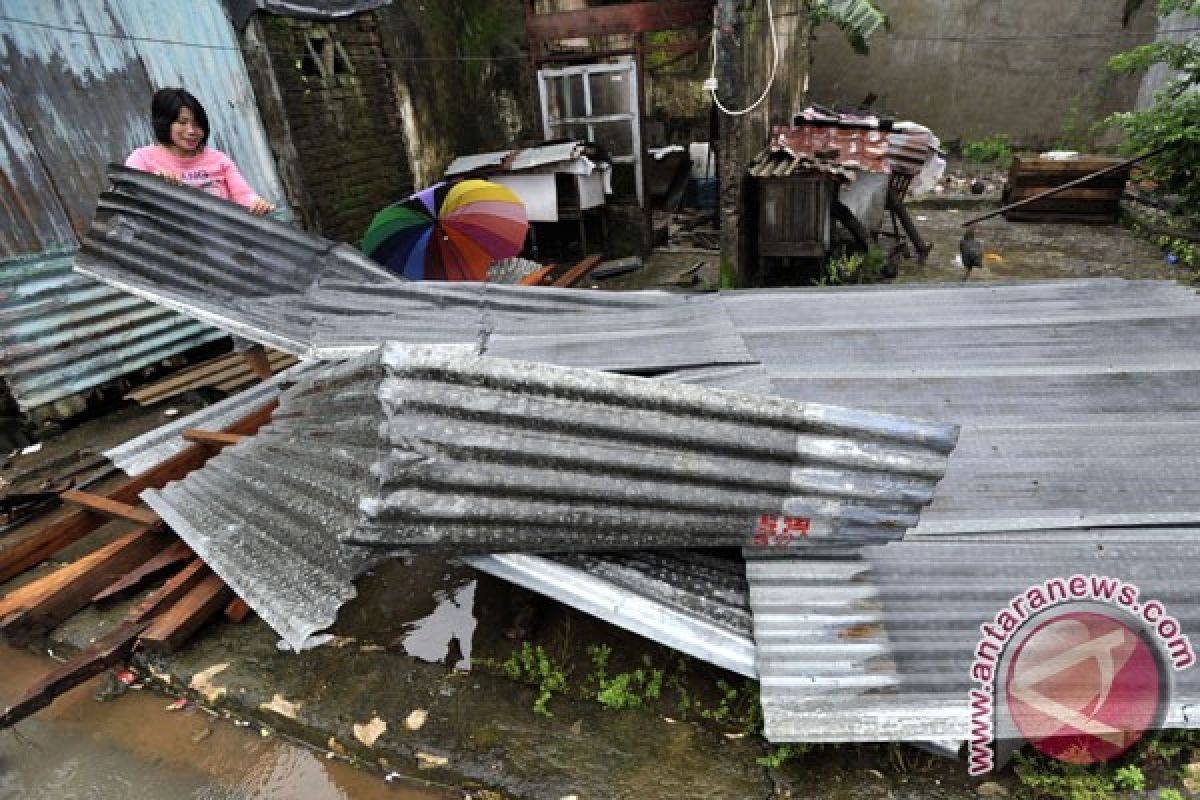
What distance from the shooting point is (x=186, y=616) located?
2789mm

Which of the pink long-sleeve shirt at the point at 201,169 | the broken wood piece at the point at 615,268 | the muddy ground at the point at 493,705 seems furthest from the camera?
the broken wood piece at the point at 615,268

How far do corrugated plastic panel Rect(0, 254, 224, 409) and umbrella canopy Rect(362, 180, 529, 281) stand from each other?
2.42 m

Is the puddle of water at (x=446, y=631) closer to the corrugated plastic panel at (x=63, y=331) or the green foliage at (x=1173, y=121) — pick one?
the corrugated plastic panel at (x=63, y=331)

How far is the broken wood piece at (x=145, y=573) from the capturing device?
10.3 feet

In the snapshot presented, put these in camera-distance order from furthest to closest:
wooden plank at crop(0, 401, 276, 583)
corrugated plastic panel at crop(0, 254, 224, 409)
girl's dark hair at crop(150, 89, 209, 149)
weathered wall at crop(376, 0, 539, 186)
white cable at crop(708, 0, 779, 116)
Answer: weathered wall at crop(376, 0, 539, 186)
white cable at crop(708, 0, 779, 116)
corrugated plastic panel at crop(0, 254, 224, 409)
girl's dark hair at crop(150, 89, 209, 149)
wooden plank at crop(0, 401, 276, 583)

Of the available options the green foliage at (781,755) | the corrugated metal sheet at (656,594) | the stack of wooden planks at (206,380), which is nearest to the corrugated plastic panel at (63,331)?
the stack of wooden planks at (206,380)

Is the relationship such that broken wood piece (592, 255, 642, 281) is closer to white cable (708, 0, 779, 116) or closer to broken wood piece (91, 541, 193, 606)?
white cable (708, 0, 779, 116)

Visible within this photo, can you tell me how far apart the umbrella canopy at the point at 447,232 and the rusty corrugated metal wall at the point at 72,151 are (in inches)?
96.4

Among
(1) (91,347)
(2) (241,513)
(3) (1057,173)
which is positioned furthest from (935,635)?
(3) (1057,173)

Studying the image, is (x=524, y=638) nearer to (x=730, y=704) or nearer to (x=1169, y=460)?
(x=730, y=704)

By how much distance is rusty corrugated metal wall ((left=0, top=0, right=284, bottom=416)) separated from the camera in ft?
15.8

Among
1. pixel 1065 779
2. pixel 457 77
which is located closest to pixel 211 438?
pixel 1065 779

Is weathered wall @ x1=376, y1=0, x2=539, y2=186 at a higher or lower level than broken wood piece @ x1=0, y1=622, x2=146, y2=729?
higher

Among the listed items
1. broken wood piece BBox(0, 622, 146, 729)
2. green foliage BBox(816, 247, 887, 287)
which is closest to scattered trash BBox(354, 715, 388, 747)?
broken wood piece BBox(0, 622, 146, 729)
